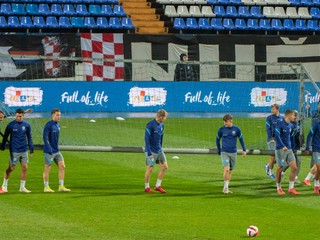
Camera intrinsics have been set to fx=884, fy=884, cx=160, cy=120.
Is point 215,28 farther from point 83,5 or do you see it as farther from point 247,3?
point 83,5

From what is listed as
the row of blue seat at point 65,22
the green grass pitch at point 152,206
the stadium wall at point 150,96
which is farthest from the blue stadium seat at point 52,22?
the green grass pitch at point 152,206

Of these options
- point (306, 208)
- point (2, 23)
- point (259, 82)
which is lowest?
point (306, 208)

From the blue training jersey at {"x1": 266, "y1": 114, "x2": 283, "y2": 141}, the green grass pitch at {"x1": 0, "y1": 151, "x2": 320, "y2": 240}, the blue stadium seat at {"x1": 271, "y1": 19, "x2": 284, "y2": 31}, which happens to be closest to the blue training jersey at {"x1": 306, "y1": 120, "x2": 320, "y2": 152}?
the green grass pitch at {"x1": 0, "y1": 151, "x2": 320, "y2": 240}

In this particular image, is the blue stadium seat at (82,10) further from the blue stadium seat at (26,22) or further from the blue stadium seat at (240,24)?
the blue stadium seat at (240,24)

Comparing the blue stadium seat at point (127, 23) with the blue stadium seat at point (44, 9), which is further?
the blue stadium seat at point (127, 23)

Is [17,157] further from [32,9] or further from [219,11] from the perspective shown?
[219,11]

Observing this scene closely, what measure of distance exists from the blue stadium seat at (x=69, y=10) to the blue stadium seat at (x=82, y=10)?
9.5 inches

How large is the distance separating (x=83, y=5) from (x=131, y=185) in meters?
19.9

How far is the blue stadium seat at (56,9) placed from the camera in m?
40.0

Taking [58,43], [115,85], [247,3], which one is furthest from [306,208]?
[247,3]

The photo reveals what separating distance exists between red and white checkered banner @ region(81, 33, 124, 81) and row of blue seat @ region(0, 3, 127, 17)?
3571 millimetres

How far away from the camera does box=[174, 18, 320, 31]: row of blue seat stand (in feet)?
137

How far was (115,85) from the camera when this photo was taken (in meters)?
35.3

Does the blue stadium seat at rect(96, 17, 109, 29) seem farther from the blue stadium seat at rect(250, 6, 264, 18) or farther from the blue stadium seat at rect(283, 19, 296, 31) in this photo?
the blue stadium seat at rect(283, 19, 296, 31)
